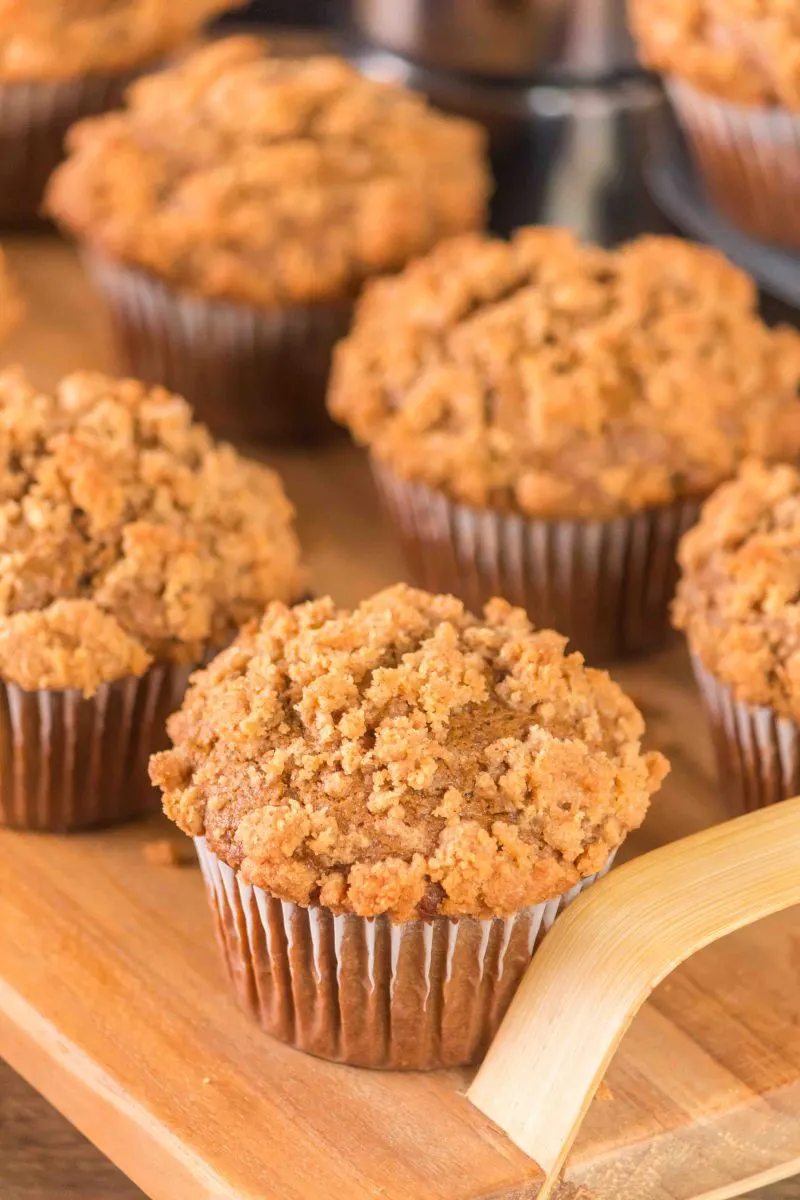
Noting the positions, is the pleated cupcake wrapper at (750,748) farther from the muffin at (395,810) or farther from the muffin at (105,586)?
the muffin at (105,586)

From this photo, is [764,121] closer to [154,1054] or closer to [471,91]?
[471,91]

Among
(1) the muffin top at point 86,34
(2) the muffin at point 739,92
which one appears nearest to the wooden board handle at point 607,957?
(2) the muffin at point 739,92

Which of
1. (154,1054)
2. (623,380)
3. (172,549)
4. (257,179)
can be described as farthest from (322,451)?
(154,1054)

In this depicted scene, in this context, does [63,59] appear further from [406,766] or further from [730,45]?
[406,766]

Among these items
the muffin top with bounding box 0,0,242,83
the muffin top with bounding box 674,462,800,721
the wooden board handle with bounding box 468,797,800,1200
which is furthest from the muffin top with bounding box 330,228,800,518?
the muffin top with bounding box 0,0,242,83

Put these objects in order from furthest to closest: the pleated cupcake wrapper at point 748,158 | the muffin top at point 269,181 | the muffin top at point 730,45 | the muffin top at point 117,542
A: the muffin top at point 269,181, the pleated cupcake wrapper at point 748,158, the muffin top at point 730,45, the muffin top at point 117,542

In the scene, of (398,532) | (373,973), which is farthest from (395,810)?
(398,532)

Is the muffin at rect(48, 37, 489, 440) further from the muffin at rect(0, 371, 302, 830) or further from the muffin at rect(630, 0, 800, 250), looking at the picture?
the muffin at rect(0, 371, 302, 830)
